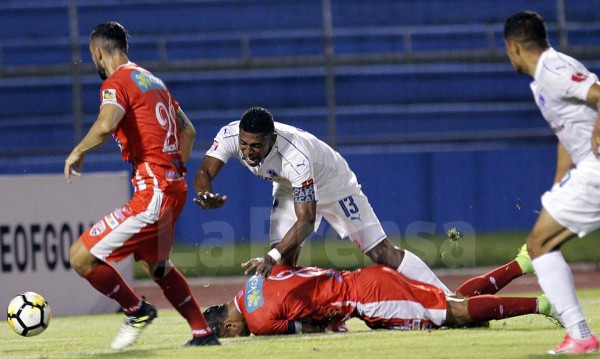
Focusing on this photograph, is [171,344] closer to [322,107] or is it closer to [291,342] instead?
[291,342]

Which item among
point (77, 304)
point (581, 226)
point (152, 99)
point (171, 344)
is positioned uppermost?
point (152, 99)

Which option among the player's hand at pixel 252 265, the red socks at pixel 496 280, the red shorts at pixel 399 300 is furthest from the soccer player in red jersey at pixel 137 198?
the red socks at pixel 496 280

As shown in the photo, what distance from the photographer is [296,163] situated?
7754 millimetres

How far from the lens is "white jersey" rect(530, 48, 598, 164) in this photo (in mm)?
5934

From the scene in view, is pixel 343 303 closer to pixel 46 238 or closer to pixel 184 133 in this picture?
pixel 184 133

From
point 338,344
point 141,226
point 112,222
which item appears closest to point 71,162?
point 112,222

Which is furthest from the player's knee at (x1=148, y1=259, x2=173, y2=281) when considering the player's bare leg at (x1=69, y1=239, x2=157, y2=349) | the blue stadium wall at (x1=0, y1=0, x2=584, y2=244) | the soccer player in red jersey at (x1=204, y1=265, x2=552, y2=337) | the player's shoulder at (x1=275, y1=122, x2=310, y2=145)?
the blue stadium wall at (x1=0, y1=0, x2=584, y2=244)

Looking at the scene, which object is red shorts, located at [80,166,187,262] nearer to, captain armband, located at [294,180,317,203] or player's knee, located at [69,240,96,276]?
player's knee, located at [69,240,96,276]

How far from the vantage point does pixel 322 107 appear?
20.2 m

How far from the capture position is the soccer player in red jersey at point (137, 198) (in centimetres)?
677

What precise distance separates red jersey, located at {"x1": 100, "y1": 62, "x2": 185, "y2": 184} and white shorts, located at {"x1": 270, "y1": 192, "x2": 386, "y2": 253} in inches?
64.9

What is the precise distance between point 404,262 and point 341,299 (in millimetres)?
793

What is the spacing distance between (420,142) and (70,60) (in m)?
6.81

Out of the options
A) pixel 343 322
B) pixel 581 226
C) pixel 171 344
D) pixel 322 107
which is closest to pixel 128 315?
pixel 171 344
